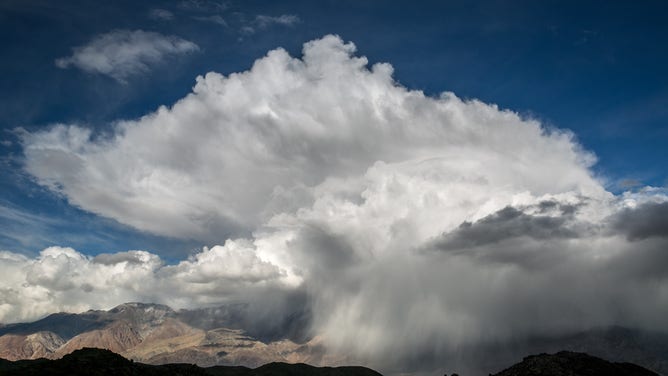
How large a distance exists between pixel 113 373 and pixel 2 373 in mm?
39753

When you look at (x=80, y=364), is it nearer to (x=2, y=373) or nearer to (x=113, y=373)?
(x=113, y=373)

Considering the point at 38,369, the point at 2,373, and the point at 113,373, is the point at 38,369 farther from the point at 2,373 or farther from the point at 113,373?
the point at 113,373

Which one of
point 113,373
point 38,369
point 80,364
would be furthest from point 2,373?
point 113,373

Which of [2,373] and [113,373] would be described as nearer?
[2,373]

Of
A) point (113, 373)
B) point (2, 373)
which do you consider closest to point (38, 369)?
point (2, 373)

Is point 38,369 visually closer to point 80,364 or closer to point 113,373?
point 80,364

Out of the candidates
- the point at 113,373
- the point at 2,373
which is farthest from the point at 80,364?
the point at 2,373

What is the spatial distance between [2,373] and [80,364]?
88.6 feet

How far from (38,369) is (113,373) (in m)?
28.0

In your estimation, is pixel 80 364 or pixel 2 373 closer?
pixel 2 373

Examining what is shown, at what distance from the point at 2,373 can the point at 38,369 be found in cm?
1194

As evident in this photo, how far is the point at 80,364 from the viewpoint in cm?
19900

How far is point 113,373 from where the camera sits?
19975 cm
